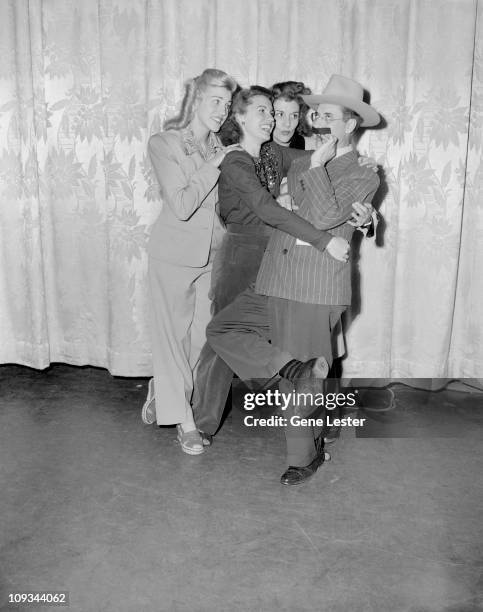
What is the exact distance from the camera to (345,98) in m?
2.64

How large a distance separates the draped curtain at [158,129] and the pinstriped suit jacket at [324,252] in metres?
1.05

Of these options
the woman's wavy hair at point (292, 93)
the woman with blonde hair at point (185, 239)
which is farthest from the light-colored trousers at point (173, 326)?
the woman's wavy hair at point (292, 93)

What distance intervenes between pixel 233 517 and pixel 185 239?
3.60 ft

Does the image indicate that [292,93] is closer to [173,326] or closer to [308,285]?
[308,285]

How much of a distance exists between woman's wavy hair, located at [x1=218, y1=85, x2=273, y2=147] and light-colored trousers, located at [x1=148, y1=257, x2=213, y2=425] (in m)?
0.52

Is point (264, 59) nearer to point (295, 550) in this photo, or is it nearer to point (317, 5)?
point (317, 5)

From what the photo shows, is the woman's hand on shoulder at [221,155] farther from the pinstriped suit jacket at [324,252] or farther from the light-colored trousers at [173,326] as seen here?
the light-colored trousers at [173,326]

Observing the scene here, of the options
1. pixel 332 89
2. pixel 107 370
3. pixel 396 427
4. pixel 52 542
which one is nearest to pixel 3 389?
pixel 107 370

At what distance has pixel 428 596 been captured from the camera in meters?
2.05

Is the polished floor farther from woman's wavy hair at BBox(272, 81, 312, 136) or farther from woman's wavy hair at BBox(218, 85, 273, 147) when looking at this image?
woman's wavy hair at BBox(272, 81, 312, 136)

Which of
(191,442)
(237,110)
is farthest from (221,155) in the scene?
(191,442)

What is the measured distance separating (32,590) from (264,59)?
257 centimetres

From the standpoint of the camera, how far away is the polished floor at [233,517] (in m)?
2.07

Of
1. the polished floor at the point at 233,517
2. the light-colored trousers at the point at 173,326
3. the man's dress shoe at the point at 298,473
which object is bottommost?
the polished floor at the point at 233,517
